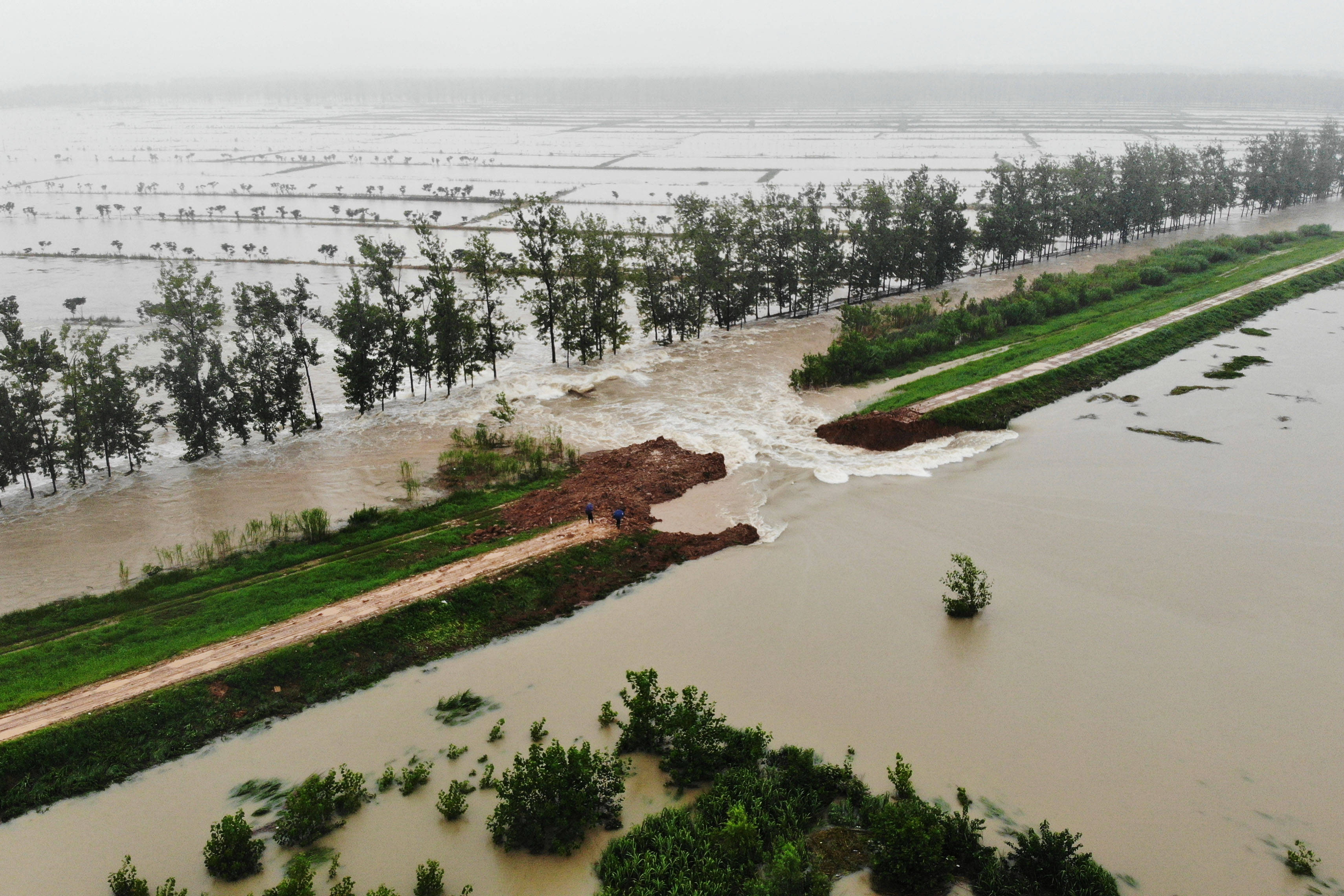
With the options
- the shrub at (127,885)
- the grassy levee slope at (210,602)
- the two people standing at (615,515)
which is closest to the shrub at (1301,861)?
the two people standing at (615,515)

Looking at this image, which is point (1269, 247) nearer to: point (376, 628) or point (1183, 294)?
point (1183, 294)

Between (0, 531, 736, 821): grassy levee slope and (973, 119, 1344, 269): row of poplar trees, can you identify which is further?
(973, 119, 1344, 269): row of poplar trees

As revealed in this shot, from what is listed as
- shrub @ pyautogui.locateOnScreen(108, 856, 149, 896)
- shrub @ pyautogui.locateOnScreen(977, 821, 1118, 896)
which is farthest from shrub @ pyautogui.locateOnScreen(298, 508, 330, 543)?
shrub @ pyautogui.locateOnScreen(977, 821, 1118, 896)

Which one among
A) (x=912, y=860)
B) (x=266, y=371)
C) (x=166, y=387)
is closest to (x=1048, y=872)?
(x=912, y=860)

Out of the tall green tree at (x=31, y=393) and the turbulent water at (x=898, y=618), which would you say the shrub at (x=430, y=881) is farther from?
the tall green tree at (x=31, y=393)

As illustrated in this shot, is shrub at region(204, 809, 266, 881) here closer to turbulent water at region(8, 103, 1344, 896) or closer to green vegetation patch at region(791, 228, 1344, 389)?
turbulent water at region(8, 103, 1344, 896)
